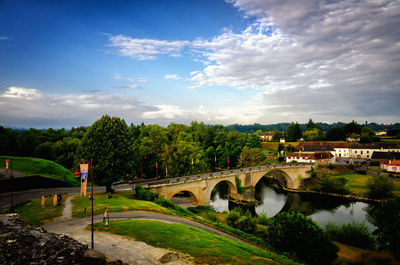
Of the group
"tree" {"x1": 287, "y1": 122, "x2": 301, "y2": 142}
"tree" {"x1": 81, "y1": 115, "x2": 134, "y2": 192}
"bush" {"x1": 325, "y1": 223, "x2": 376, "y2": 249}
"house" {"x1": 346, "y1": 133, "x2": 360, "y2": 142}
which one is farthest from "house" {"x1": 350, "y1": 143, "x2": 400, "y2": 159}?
"tree" {"x1": 81, "y1": 115, "x2": 134, "y2": 192}

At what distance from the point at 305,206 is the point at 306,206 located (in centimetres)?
24

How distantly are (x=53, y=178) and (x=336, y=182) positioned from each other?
71.7 m

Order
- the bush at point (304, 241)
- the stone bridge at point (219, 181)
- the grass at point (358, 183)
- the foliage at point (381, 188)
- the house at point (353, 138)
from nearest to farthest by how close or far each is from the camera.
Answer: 1. the bush at point (304, 241)
2. the stone bridge at point (219, 181)
3. the foliage at point (381, 188)
4. the grass at point (358, 183)
5. the house at point (353, 138)

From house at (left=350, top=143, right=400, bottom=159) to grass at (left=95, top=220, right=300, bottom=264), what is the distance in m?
111

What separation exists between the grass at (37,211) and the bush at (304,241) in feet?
84.4

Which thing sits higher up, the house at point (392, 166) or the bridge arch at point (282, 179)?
the house at point (392, 166)

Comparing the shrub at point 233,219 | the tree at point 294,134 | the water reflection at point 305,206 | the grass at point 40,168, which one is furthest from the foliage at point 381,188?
the tree at point 294,134

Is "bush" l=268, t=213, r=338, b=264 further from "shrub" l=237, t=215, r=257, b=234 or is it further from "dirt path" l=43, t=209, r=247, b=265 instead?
"dirt path" l=43, t=209, r=247, b=265

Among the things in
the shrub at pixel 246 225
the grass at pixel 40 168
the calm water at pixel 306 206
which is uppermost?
the grass at pixel 40 168

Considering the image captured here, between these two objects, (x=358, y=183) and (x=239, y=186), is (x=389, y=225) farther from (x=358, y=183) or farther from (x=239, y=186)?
(x=358, y=183)

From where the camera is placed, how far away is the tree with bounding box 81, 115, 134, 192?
35.5 metres

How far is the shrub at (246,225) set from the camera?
34156 millimetres

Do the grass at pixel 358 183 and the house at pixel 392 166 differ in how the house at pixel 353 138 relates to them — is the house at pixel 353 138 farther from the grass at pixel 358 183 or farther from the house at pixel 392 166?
the grass at pixel 358 183

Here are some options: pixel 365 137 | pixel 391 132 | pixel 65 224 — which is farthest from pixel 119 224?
pixel 391 132
